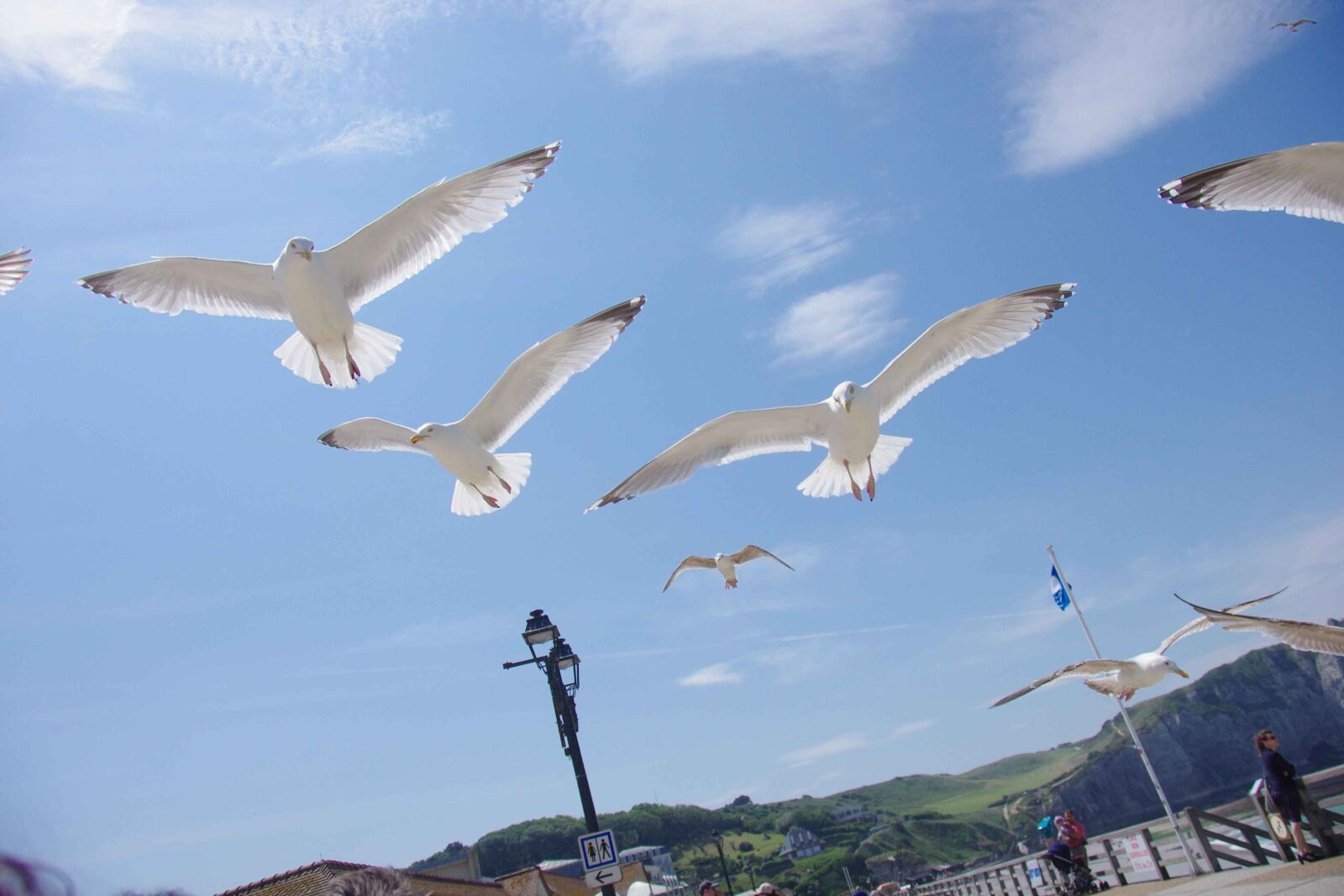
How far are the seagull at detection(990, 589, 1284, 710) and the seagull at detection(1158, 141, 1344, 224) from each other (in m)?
3.43

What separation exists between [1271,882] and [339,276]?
9.72m

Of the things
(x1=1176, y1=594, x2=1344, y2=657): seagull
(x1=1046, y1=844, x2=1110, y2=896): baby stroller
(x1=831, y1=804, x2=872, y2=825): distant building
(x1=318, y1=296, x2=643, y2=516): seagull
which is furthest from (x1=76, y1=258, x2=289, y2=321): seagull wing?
(x1=831, y1=804, x2=872, y2=825): distant building

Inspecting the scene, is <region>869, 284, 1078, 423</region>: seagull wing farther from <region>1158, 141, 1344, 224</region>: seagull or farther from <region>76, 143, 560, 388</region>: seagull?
<region>76, 143, 560, 388</region>: seagull

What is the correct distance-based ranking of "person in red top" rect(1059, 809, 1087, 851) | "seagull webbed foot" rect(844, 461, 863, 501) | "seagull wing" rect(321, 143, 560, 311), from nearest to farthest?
"seagull wing" rect(321, 143, 560, 311) → "seagull webbed foot" rect(844, 461, 863, 501) → "person in red top" rect(1059, 809, 1087, 851)

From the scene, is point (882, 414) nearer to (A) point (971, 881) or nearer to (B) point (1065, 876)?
(B) point (1065, 876)

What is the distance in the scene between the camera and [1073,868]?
11.7 m

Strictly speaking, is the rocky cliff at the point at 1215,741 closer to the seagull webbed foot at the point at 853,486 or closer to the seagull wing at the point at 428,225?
the seagull webbed foot at the point at 853,486

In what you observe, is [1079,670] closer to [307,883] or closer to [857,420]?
[857,420]

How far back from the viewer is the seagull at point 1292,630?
26.6ft

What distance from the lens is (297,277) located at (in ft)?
30.2

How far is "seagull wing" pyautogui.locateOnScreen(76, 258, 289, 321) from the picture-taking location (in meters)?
9.17

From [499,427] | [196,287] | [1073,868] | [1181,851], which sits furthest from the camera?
[1073,868]

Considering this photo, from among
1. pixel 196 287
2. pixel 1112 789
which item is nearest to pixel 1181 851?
pixel 196 287

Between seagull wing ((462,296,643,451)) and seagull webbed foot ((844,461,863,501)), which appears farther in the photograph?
seagull webbed foot ((844,461,863,501))
